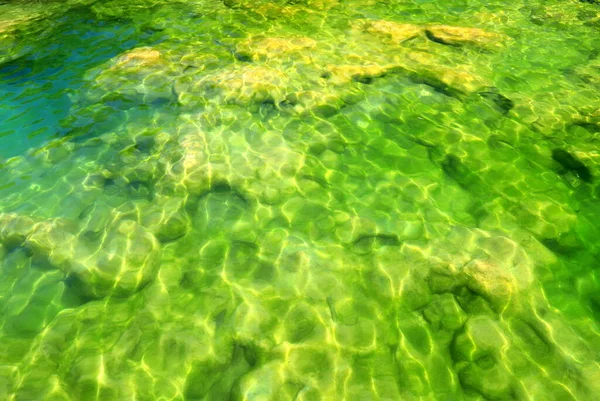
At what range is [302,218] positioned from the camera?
4.91 m

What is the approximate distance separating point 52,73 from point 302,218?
6.01 metres

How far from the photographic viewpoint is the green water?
3.62 meters

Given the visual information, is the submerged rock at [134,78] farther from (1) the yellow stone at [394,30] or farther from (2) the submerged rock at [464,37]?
(2) the submerged rock at [464,37]

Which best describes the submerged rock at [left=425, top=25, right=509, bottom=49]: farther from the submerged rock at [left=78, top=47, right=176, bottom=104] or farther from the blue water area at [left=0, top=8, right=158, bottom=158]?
the blue water area at [left=0, top=8, right=158, bottom=158]

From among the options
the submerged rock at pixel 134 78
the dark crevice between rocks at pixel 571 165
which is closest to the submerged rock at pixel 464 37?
the dark crevice between rocks at pixel 571 165

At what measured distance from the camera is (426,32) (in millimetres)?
8547

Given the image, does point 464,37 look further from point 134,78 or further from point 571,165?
point 134,78

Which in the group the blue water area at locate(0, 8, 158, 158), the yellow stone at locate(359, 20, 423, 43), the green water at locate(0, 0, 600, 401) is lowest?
the blue water area at locate(0, 8, 158, 158)

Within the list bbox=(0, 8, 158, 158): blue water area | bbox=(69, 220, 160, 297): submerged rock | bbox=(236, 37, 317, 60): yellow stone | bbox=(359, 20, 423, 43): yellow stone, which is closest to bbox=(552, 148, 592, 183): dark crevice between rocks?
bbox=(359, 20, 423, 43): yellow stone

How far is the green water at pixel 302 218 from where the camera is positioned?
3.62 meters

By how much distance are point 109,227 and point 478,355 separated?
4.11 meters

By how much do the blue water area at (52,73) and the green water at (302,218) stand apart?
0.06 metres

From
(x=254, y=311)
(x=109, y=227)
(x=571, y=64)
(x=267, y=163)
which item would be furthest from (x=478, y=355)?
(x=571, y=64)

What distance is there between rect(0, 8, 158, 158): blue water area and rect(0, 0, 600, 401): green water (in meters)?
0.06
